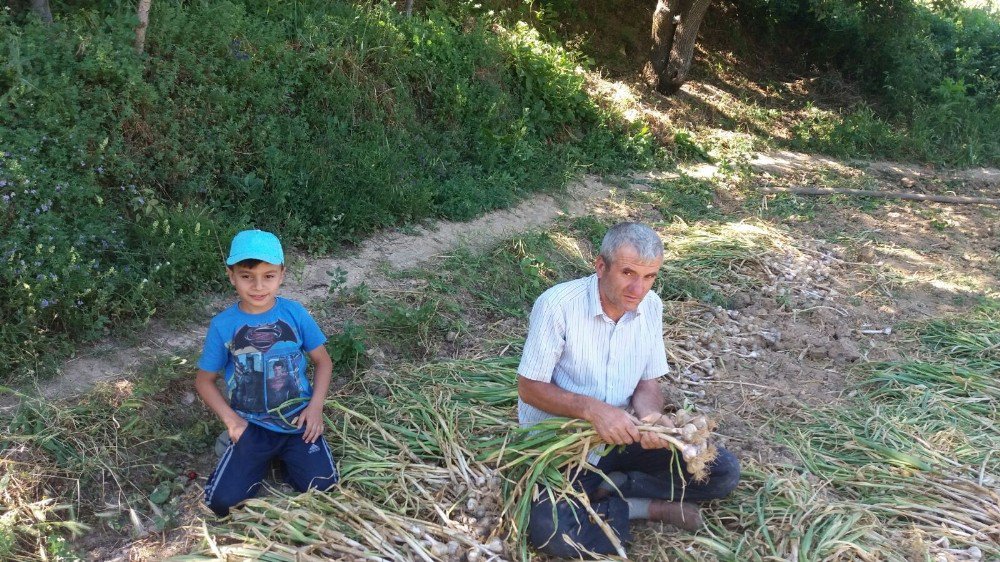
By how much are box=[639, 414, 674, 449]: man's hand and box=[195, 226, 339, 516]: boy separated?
121cm

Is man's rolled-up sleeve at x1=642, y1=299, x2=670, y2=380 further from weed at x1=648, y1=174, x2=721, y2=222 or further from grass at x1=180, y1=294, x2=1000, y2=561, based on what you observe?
weed at x1=648, y1=174, x2=721, y2=222

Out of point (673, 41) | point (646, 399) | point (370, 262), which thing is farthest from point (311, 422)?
point (673, 41)

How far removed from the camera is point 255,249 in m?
2.97

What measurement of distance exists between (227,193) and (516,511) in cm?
324

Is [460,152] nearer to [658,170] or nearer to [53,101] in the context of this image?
[658,170]

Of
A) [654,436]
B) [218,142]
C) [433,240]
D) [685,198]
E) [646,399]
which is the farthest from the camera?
[685,198]

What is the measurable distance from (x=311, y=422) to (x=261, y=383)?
244 mm

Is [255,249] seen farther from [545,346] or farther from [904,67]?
[904,67]

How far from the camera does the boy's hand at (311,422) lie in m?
3.15

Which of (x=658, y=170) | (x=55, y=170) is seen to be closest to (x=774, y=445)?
(x=55, y=170)

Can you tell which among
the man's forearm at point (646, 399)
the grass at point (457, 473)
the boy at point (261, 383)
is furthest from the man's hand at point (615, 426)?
the boy at point (261, 383)

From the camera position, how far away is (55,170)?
4262 millimetres

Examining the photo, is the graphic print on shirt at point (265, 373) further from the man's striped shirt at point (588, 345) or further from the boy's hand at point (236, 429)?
the man's striped shirt at point (588, 345)

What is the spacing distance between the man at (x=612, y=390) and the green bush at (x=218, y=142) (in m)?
2.30
